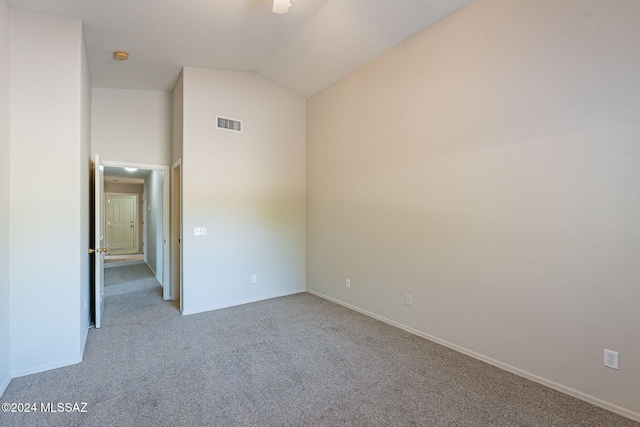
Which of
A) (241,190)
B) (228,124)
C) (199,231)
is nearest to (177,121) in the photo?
(228,124)

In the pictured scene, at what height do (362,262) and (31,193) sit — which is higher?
(31,193)

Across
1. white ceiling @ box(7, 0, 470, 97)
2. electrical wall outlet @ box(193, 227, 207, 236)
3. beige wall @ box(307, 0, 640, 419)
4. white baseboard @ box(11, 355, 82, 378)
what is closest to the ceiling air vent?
white ceiling @ box(7, 0, 470, 97)

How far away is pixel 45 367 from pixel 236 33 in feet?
12.2

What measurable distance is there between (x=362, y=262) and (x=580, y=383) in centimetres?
238

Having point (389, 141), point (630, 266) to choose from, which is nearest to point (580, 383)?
point (630, 266)

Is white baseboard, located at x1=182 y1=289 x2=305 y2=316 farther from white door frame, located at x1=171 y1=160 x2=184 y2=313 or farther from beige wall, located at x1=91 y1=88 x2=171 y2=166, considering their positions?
beige wall, located at x1=91 y1=88 x2=171 y2=166

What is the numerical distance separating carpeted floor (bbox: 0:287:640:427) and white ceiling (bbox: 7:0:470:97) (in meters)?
3.18

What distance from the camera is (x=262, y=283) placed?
4.74 metres

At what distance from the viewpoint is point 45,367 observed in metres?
2.62

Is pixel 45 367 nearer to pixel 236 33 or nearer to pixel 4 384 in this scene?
pixel 4 384

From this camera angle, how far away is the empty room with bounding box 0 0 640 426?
6.98 ft

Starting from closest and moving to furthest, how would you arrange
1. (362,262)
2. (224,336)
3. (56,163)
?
(56,163)
(224,336)
(362,262)

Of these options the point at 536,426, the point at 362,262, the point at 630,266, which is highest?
the point at 630,266

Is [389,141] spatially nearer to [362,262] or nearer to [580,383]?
[362,262]
